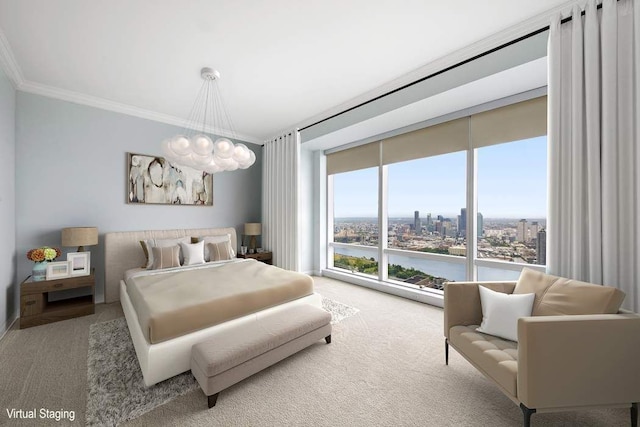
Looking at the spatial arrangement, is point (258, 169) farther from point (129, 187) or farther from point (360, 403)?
point (360, 403)

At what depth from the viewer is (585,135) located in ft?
6.69

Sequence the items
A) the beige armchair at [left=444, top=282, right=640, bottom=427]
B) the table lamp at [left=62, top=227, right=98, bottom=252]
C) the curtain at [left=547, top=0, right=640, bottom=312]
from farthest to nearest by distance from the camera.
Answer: the table lamp at [left=62, top=227, right=98, bottom=252] < the curtain at [left=547, top=0, right=640, bottom=312] < the beige armchair at [left=444, top=282, right=640, bottom=427]

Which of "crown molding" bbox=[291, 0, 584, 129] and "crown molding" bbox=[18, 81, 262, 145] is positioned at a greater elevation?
"crown molding" bbox=[291, 0, 584, 129]

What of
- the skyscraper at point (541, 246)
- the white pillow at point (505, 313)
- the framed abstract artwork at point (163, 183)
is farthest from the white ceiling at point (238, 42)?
the white pillow at point (505, 313)

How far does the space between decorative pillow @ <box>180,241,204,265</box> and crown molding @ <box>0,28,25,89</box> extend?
8.77 ft

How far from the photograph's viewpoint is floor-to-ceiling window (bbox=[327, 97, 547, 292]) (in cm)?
298

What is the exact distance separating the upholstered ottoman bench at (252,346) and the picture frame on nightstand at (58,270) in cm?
246

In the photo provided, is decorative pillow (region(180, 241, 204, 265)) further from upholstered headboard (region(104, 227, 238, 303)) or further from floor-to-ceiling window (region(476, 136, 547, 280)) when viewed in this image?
floor-to-ceiling window (region(476, 136, 547, 280))

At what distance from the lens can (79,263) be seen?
3.21 m

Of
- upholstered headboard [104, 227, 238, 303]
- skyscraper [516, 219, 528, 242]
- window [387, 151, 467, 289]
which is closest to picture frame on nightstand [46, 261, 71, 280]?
upholstered headboard [104, 227, 238, 303]

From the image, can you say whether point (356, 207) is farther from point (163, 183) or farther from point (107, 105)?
point (107, 105)

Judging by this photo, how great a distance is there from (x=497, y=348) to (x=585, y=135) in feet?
6.04

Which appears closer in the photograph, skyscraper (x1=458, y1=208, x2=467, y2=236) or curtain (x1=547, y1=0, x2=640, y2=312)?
curtain (x1=547, y1=0, x2=640, y2=312)

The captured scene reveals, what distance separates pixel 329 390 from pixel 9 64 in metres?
4.57
